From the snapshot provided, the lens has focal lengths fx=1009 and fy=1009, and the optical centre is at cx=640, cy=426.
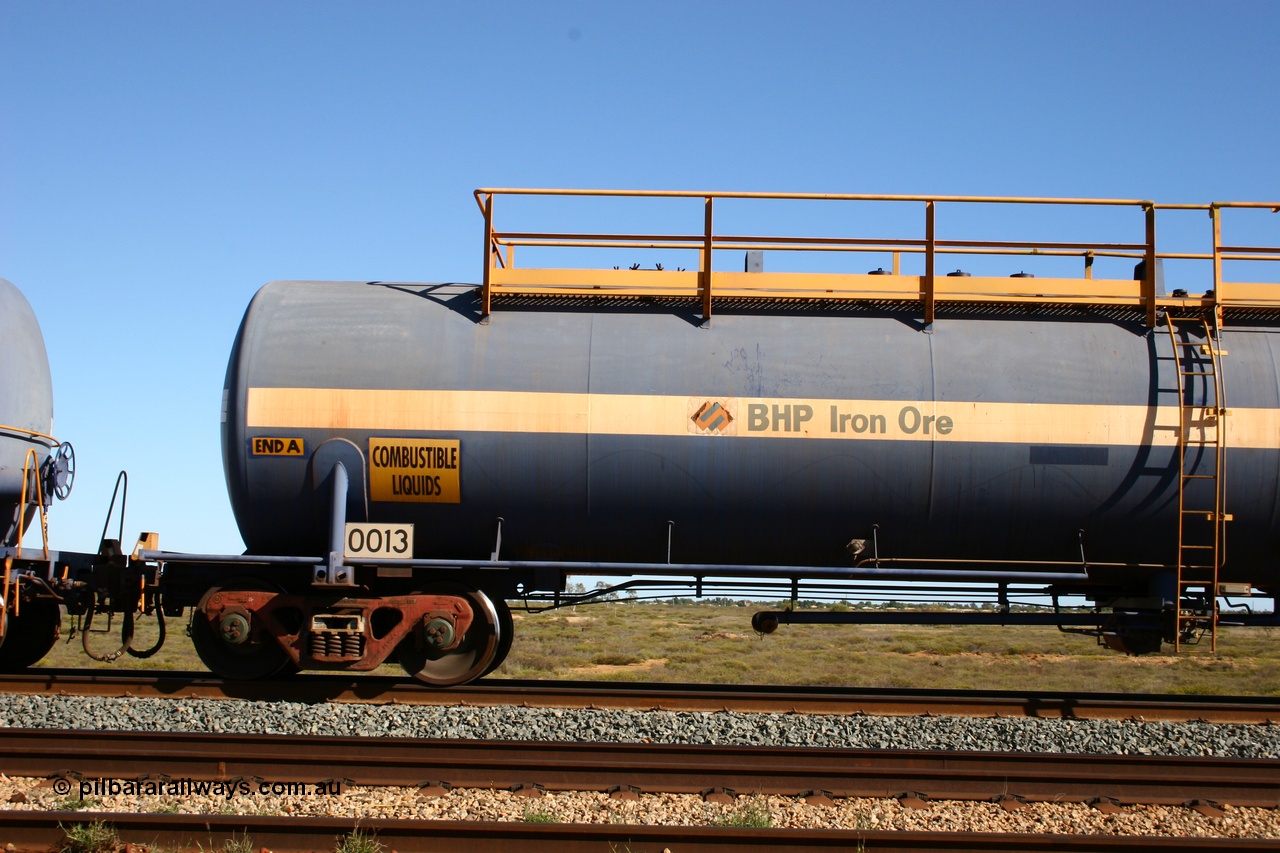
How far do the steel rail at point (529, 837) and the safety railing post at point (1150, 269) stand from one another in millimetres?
5802

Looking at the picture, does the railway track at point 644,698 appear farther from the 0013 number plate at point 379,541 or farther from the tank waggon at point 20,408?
the tank waggon at point 20,408

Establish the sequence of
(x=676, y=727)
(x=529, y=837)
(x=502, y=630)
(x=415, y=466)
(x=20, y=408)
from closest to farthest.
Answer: (x=529, y=837) < (x=676, y=727) < (x=415, y=466) < (x=502, y=630) < (x=20, y=408)

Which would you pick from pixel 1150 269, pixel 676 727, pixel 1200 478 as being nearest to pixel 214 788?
pixel 676 727

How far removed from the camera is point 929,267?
10477 millimetres

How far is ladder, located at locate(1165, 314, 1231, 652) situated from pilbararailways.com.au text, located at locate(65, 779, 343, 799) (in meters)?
8.02

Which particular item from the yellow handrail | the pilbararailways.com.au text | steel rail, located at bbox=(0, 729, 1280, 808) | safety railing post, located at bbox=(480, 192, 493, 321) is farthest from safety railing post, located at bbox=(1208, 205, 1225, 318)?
the pilbararailways.com.au text

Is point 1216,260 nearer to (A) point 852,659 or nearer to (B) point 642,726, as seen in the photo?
(B) point 642,726

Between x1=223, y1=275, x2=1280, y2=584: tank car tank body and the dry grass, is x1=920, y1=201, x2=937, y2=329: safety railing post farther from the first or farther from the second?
the dry grass

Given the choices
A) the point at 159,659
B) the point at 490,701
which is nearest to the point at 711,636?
the point at 159,659

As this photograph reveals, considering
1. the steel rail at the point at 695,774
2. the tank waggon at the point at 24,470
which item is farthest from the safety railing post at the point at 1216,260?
the tank waggon at the point at 24,470

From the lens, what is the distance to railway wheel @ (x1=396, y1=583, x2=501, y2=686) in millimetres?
10281

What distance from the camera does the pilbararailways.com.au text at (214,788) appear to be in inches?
283

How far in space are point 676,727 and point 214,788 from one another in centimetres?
390

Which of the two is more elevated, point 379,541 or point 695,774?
point 379,541
